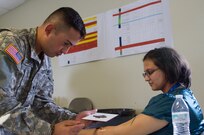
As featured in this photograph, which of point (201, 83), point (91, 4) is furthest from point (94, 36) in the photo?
point (201, 83)

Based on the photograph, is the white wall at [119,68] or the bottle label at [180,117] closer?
the bottle label at [180,117]

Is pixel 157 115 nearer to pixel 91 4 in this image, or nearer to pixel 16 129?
pixel 16 129

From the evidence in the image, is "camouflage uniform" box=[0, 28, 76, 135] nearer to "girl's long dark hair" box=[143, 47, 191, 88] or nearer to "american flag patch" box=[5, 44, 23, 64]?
"american flag patch" box=[5, 44, 23, 64]

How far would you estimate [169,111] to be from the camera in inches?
46.7

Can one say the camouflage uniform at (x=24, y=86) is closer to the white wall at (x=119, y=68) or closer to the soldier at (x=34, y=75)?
the soldier at (x=34, y=75)

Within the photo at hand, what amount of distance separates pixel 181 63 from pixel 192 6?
684 mm

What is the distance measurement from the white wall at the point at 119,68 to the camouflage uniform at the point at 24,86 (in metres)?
0.86

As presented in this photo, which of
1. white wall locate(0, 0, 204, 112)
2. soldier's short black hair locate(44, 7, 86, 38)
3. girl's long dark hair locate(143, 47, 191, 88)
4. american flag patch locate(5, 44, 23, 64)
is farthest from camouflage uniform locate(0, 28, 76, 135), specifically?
white wall locate(0, 0, 204, 112)

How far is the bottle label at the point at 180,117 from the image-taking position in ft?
3.60

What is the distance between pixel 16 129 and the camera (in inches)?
42.3

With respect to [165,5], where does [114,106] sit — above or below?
below

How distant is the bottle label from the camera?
1099 millimetres

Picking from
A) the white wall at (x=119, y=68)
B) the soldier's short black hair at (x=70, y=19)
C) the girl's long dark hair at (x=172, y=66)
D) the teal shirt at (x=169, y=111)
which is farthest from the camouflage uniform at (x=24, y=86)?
the white wall at (x=119, y=68)

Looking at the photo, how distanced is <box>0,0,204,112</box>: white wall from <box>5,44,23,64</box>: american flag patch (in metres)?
1.22
